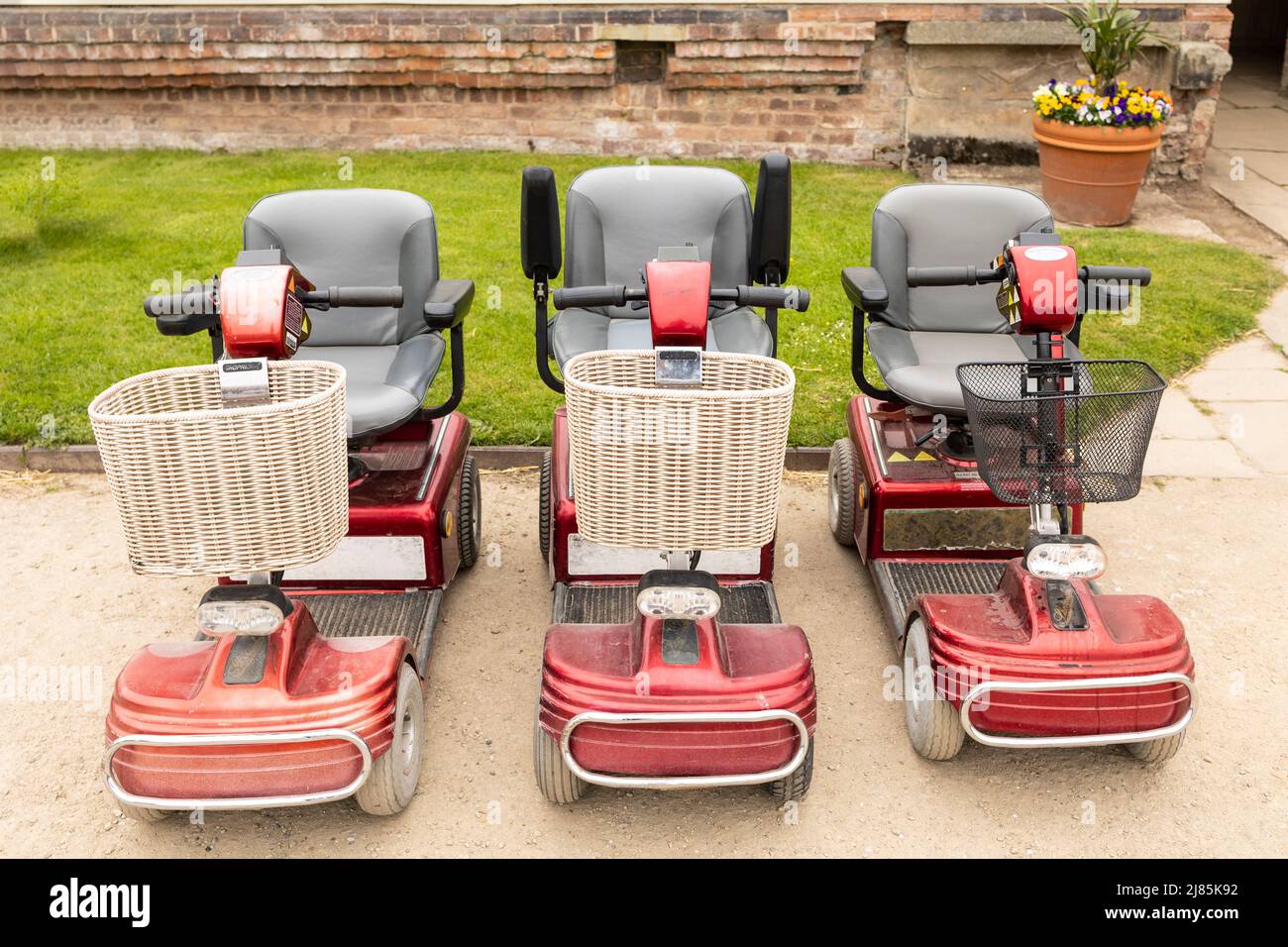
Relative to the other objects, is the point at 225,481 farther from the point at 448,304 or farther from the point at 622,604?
Result: the point at 622,604

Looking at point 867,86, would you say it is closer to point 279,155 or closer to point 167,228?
point 279,155

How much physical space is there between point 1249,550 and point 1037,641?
183 cm

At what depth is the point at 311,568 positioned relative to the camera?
3.98 meters

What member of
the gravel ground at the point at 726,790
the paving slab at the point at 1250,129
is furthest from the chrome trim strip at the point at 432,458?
the paving slab at the point at 1250,129

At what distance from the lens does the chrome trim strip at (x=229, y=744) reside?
113 inches

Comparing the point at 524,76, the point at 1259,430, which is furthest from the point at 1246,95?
the point at 1259,430

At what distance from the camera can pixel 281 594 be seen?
307cm

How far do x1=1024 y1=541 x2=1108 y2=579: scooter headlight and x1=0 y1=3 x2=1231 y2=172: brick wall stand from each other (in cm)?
650

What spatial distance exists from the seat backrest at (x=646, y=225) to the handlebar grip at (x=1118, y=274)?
1.18 m

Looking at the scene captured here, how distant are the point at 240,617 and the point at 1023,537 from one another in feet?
8.24

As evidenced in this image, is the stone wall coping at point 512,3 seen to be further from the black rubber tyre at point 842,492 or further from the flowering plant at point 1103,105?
the black rubber tyre at point 842,492

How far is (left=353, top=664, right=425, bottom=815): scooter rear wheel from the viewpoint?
3113 millimetres

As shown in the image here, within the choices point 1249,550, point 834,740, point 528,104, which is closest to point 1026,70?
point 528,104

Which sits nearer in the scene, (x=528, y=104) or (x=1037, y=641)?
(x=1037, y=641)
